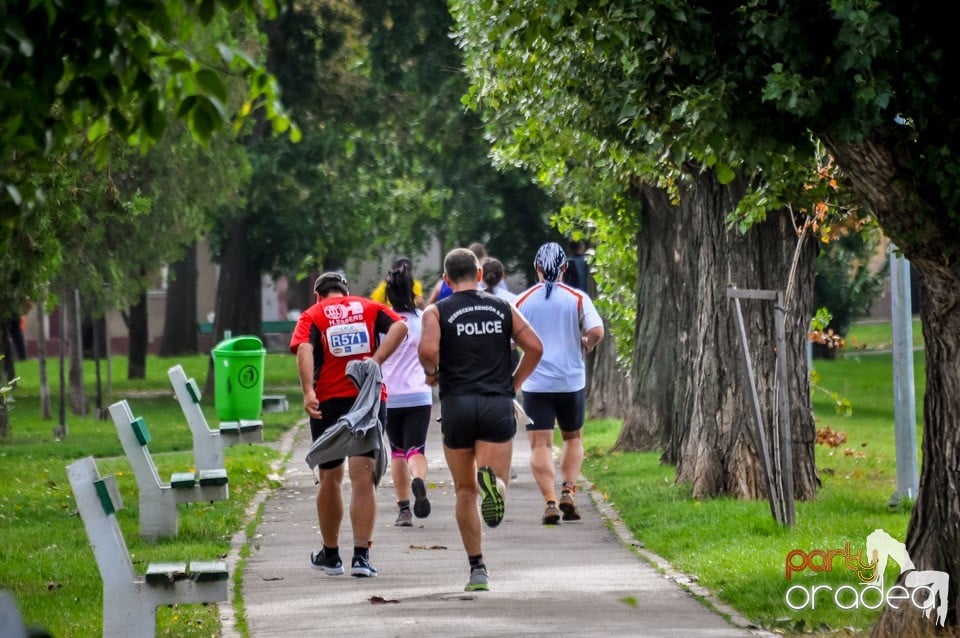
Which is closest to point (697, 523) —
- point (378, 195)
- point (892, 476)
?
point (892, 476)

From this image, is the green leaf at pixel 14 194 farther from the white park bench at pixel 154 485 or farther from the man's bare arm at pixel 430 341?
the white park bench at pixel 154 485

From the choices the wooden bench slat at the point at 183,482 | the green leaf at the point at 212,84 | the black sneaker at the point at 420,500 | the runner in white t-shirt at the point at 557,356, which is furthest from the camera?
the runner in white t-shirt at the point at 557,356

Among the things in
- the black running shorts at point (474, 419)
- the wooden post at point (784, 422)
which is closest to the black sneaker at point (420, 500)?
the wooden post at point (784, 422)

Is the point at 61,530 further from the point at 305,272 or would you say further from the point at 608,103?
the point at 305,272

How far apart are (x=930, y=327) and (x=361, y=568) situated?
3.70 meters

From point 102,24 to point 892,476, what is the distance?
13.0 metres

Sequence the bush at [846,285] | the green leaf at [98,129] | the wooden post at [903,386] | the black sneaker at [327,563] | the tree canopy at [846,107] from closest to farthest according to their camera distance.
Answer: the green leaf at [98,129] → the tree canopy at [846,107] → the black sneaker at [327,563] → the wooden post at [903,386] → the bush at [846,285]

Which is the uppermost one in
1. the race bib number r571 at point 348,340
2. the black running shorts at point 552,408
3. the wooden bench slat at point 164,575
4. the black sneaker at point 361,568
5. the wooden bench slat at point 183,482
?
the race bib number r571 at point 348,340

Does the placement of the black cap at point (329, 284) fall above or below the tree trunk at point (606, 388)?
above

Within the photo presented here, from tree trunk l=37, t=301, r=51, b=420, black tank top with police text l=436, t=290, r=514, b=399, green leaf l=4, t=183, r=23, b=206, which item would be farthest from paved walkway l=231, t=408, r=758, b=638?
tree trunk l=37, t=301, r=51, b=420

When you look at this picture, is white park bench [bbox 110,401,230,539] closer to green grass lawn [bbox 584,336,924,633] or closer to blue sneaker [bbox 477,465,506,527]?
blue sneaker [bbox 477,465,506,527]

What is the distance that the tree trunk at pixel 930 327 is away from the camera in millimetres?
7824

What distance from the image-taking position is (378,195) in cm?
3616

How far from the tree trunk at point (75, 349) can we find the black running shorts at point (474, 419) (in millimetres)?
15477
